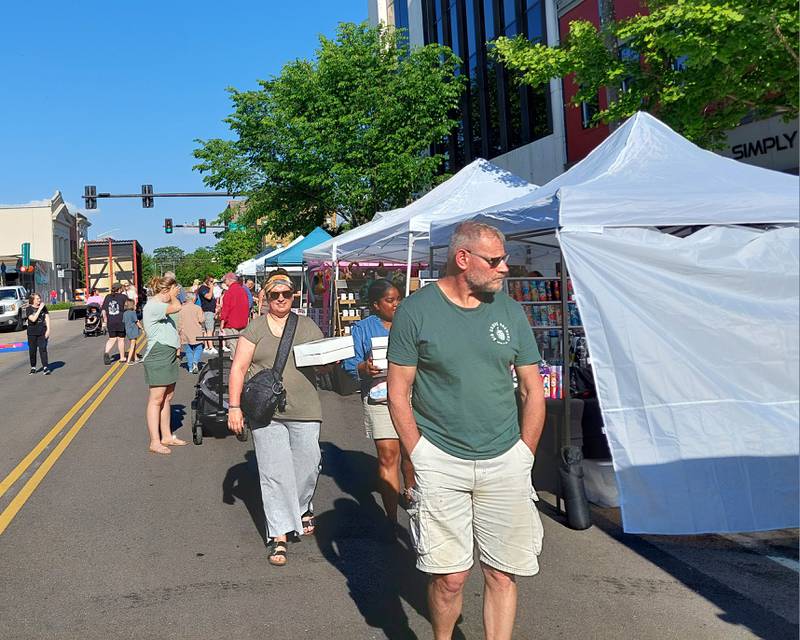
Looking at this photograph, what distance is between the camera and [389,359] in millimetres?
3463

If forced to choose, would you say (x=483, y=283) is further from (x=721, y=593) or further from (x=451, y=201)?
(x=451, y=201)

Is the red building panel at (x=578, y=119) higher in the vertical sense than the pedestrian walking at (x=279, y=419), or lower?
higher

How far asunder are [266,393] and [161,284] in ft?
14.2

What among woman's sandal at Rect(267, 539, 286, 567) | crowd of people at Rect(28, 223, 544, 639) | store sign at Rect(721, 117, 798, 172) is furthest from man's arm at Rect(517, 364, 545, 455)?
store sign at Rect(721, 117, 798, 172)

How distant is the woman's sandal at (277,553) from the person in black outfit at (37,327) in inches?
521

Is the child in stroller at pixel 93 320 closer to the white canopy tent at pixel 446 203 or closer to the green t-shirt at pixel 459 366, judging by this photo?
the white canopy tent at pixel 446 203

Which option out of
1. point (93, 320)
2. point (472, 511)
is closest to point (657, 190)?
point (472, 511)

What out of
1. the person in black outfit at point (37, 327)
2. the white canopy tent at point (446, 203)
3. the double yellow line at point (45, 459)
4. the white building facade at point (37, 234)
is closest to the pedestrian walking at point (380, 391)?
the double yellow line at point (45, 459)

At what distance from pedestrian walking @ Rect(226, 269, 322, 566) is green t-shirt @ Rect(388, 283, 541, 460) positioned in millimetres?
2039

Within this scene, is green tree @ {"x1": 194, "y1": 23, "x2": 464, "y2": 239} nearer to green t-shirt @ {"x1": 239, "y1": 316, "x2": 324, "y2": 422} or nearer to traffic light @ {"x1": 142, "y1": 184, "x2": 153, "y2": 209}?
traffic light @ {"x1": 142, "y1": 184, "x2": 153, "y2": 209}

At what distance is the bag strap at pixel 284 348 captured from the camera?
527 cm

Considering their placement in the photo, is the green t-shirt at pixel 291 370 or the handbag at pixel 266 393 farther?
the green t-shirt at pixel 291 370

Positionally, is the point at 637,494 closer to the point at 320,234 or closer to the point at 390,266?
the point at 390,266

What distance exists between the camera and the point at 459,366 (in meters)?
3.37
